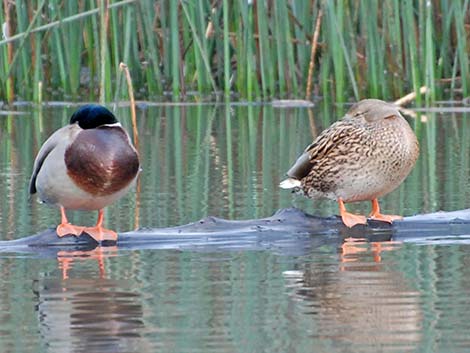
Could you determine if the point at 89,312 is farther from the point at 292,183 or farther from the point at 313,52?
the point at 313,52

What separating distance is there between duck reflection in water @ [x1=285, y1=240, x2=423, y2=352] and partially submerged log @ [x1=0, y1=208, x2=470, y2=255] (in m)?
0.32

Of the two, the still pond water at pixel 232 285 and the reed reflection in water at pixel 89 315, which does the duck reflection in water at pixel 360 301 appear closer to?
the still pond water at pixel 232 285

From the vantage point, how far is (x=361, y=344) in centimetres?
428

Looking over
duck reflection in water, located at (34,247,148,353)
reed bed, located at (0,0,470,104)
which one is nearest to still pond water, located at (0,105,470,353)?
duck reflection in water, located at (34,247,148,353)

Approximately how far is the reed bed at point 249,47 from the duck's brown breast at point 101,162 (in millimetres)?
7651

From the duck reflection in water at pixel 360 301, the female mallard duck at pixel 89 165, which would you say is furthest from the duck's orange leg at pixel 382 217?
the female mallard duck at pixel 89 165

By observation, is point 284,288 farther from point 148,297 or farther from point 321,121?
point 321,121

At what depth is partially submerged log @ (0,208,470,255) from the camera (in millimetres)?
6418

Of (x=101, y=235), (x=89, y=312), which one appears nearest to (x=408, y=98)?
(x=101, y=235)

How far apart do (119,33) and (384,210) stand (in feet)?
27.0

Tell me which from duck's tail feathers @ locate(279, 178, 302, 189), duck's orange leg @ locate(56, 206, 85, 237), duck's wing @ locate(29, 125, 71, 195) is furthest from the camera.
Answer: duck's tail feathers @ locate(279, 178, 302, 189)

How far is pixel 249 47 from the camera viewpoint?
1483cm

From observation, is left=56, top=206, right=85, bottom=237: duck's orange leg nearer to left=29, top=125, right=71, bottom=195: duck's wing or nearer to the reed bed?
left=29, top=125, right=71, bottom=195: duck's wing

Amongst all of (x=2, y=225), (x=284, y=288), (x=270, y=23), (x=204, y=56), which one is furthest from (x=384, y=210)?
(x=270, y=23)
